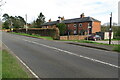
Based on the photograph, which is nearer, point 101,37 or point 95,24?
point 101,37

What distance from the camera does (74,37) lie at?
1439 inches

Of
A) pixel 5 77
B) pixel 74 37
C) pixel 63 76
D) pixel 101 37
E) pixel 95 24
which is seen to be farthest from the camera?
pixel 95 24

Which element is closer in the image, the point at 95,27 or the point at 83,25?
the point at 95,27

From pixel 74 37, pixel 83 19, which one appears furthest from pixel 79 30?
pixel 74 37

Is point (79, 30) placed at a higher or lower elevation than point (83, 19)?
lower

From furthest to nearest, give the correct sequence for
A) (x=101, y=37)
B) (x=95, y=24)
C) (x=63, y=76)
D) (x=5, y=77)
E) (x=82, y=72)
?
(x=95, y=24)
(x=101, y=37)
(x=82, y=72)
(x=63, y=76)
(x=5, y=77)

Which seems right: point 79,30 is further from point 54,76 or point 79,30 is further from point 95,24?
point 54,76

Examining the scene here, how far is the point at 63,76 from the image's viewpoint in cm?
643

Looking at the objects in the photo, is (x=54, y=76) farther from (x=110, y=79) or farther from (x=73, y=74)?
(x=110, y=79)

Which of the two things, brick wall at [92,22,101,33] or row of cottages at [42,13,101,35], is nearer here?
row of cottages at [42,13,101,35]

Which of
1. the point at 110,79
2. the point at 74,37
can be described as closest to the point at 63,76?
the point at 110,79

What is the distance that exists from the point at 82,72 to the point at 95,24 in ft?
164

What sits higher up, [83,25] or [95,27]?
[83,25]

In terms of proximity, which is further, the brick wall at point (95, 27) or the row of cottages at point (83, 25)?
the brick wall at point (95, 27)
